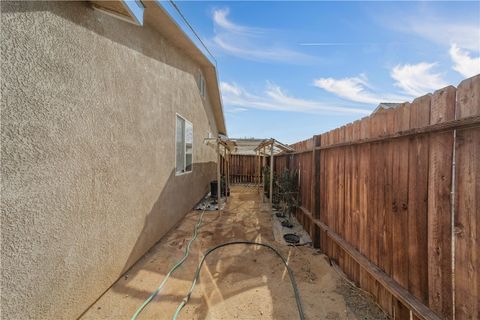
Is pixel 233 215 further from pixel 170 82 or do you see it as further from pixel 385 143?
pixel 385 143

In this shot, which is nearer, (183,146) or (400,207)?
(400,207)

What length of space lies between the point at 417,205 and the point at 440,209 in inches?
9.2

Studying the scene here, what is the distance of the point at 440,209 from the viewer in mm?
1536

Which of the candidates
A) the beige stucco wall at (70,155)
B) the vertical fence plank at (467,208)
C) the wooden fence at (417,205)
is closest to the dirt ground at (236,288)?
the beige stucco wall at (70,155)

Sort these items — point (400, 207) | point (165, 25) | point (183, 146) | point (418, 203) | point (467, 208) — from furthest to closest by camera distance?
point (183, 146) → point (165, 25) → point (400, 207) → point (418, 203) → point (467, 208)

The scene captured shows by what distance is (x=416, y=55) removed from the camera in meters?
5.34

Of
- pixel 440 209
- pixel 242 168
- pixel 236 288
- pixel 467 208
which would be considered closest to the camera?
pixel 467 208

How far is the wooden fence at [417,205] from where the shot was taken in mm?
1355

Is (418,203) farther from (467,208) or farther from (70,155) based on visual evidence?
(70,155)

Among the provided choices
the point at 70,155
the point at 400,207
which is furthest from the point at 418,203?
the point at 70,155

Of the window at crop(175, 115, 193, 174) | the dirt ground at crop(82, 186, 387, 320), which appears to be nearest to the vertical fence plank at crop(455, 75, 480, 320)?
the dirt ground at crop(82, 186, 387, 320)

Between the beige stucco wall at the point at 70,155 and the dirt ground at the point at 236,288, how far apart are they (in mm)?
274

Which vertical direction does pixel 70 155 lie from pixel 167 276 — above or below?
above

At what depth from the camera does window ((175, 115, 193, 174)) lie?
533 cm
